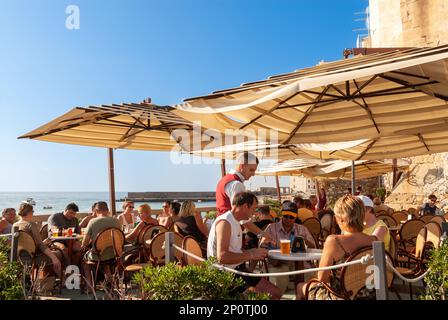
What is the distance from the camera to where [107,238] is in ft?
18.2

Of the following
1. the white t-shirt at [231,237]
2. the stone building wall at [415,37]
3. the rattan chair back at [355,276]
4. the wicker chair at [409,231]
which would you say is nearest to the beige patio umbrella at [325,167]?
the stone building wall at [415,37]

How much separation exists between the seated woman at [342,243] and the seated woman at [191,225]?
2369mm

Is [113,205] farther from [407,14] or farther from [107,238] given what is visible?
[407,14]

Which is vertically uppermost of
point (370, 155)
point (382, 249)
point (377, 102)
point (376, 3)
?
point (376, 3)

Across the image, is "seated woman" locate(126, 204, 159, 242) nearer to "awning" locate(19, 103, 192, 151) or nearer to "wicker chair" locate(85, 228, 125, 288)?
"wicker chair" locate(85, 228, 125, 288)

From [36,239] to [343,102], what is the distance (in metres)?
4.32

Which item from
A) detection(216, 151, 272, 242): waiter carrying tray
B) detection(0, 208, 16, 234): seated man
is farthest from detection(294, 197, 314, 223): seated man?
detection(0, 208, 16, 234): seated man

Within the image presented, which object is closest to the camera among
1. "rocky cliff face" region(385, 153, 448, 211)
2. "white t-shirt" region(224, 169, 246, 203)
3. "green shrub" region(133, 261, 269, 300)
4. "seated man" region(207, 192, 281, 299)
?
"green shrub" region(133, 261, 269, 300)

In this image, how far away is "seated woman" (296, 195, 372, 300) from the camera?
10.0 feet

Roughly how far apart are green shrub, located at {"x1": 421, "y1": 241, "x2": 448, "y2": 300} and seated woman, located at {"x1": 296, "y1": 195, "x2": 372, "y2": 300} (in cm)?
47

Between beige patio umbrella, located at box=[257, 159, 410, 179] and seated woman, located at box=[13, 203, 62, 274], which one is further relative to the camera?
beige patio umbrella, located at box=[257, 159, 410, 179]

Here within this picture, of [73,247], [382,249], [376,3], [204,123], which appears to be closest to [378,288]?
[382,249]

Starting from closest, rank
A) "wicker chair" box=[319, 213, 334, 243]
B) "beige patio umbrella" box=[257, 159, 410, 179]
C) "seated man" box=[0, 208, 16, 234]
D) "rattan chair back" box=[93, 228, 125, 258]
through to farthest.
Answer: "rattan chair back" box=[93, 228, 125, 258]
"seated man" box=[0, 208, 16, 234]
"wicker chair" box=[319, 213, 334, 243]
"beige patio umbrella" box=[257, 159, 410, 179]
